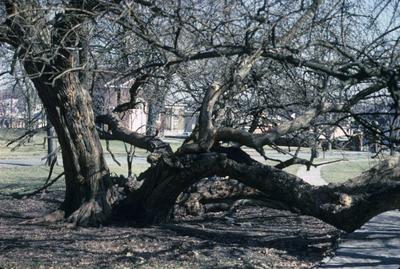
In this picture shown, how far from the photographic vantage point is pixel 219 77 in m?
11.6

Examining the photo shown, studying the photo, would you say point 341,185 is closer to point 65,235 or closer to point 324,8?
point 324,8

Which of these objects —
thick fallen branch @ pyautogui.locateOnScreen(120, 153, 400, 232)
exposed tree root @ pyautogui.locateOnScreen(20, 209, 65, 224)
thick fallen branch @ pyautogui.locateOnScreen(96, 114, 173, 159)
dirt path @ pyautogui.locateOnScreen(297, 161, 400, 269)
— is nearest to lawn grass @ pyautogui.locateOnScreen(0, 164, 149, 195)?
thick fallen branch @ pyautogui.locateOnScreen(96, 114, 173, 159)

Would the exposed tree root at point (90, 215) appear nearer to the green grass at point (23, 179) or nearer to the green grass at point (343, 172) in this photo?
the green grass at point (23, 179)

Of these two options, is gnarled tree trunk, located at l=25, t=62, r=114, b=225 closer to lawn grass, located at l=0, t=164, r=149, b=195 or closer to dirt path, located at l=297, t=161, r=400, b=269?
dirt path, located at l=297, t=161, r=400, b=269

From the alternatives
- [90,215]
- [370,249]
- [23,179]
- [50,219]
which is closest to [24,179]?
[23,179]

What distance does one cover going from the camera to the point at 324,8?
9992 millimetres

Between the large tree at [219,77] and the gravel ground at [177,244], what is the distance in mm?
599

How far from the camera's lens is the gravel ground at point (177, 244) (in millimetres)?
7910

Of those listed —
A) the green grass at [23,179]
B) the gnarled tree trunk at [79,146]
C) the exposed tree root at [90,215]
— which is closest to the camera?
the gnarled tree trunk at [79,146]

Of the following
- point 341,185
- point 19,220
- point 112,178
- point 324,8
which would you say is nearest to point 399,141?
point 341,185

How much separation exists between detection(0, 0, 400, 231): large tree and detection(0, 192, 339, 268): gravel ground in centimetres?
60

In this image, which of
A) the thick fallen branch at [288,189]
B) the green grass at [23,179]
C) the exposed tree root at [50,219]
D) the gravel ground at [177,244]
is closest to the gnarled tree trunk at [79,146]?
the exposed tree root at [50,219]

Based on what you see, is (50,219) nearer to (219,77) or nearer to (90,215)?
(90,215)

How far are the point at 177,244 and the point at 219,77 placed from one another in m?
3.68
